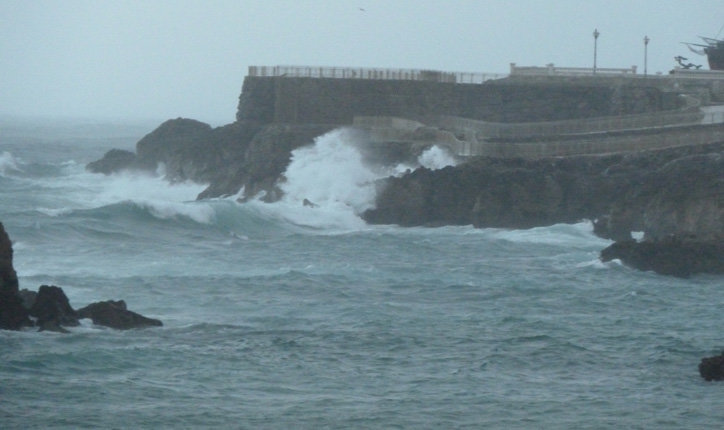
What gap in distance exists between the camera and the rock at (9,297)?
17.8 metres

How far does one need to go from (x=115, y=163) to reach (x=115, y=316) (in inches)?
1403

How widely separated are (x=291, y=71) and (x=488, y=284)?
22.6 m

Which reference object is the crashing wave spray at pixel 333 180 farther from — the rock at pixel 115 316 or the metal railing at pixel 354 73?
the rock at pixel 115 316

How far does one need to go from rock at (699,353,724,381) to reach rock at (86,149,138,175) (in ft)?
125

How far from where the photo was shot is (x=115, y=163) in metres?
53.7

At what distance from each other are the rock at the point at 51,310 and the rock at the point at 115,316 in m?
0.32

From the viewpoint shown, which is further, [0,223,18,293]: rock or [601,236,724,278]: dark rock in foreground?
[601,236,724,278]: dark rock in foreground

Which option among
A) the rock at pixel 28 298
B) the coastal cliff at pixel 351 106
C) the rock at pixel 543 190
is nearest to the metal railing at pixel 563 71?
the coastal cliff at pixel 351 106

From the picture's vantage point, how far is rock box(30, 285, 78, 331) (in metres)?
18.3

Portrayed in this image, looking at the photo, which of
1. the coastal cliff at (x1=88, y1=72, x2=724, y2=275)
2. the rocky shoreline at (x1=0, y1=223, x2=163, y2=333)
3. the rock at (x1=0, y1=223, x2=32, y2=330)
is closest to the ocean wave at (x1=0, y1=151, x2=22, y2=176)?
the coastal cliff at (x1=88, y1=72, x2=724, y2=275)

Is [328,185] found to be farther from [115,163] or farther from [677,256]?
[115,163]

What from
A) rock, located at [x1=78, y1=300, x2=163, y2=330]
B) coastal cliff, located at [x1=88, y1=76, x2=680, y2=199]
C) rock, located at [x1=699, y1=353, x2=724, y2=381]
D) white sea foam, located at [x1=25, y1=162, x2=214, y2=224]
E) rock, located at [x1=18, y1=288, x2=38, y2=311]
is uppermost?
coastal cliff, located at [x1=88, y1=76, x2=680, y2=199]

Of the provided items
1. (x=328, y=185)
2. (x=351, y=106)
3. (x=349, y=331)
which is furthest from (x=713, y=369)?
(x=351, y=106)

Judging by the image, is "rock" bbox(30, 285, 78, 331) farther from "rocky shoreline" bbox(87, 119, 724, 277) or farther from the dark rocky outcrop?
the dark rocky outcrop
